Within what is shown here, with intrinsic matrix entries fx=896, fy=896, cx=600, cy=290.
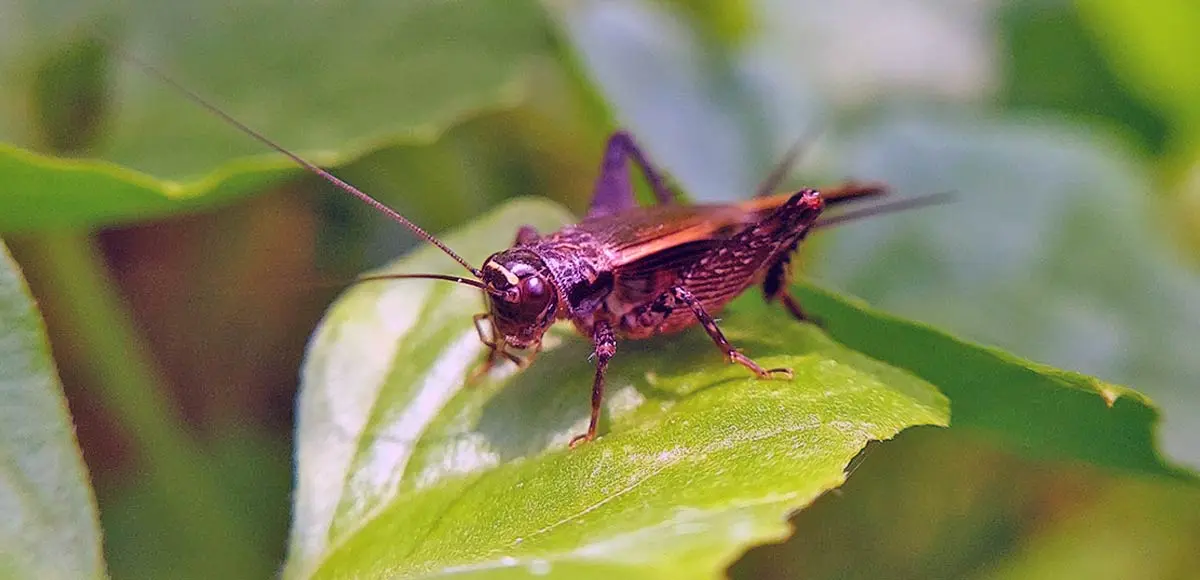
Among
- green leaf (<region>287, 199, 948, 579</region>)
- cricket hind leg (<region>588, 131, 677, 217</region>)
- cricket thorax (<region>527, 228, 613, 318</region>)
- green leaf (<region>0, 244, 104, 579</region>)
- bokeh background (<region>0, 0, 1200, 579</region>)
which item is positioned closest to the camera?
green leaf (<region>287, 199, 948, 579</region>)

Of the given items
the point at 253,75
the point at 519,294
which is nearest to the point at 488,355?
the point at 519,294

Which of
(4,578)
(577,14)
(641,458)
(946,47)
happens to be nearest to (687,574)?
(641,458)

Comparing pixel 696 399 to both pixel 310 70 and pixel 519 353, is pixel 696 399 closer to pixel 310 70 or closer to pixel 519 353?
pixel 519 353

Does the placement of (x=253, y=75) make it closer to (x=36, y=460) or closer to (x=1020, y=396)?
(x=36, y=460)

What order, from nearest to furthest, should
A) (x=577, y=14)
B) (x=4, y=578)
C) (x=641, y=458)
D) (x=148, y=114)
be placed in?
(x=4, y=578) < (x=641, y=458) < (x=148, y=114) < (x=577, y=14)

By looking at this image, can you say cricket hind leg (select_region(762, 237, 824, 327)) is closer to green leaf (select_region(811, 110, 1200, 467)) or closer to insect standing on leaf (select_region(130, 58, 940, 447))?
insect standing on leaf (select_region(130, 58, 940, 447))

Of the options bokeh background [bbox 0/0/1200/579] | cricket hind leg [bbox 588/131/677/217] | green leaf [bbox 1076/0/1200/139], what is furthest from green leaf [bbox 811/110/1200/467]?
cricket hind leg [bbox 588/131/677/217]

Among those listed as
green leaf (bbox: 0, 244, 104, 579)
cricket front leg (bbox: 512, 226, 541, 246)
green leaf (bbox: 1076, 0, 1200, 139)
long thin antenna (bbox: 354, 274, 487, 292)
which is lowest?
green leaf (bbox: 0, 244, 104, 579)
